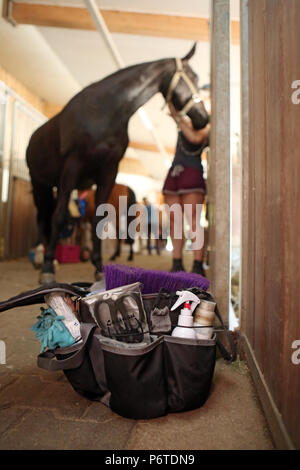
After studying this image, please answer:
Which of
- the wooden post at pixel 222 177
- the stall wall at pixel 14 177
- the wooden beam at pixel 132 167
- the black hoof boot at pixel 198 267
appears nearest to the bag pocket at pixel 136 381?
the wooden post at pixel 222 177

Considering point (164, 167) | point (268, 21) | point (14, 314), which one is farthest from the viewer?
point (164, 167)

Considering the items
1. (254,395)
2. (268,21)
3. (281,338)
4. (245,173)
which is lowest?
(254,395)

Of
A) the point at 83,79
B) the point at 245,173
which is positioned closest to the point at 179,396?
the point at 245,173

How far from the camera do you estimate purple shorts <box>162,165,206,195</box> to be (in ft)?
7.47

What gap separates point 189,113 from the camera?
250 cm

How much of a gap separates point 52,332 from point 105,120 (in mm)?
1867

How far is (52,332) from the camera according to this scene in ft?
2.64

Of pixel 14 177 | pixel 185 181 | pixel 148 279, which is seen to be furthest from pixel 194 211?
pixel 14 177

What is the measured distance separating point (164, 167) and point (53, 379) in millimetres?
11622

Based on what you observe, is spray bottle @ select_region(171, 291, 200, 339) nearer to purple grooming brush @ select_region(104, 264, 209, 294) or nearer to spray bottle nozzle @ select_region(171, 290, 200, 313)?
spray bottle nozzle @ select_region(171, 290, 200, 313)

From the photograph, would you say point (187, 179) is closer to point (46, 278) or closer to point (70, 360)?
point (46, 278)

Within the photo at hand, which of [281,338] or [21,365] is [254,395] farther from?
[21,365]

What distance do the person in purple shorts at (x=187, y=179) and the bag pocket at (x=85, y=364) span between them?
1462 mm

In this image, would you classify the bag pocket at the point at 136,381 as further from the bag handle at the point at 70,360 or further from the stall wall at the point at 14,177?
the stall wall at the point at 14,177
